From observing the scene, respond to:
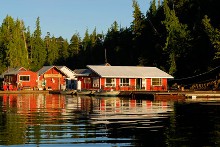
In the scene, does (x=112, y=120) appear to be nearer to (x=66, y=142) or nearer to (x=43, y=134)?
(x=43, y=134)

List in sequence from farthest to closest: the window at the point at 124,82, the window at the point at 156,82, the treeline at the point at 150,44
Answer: the treeline at the point at 150,44, the window at the point at 156,82, the window at the point at 124,82

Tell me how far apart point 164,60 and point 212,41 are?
17.0 m

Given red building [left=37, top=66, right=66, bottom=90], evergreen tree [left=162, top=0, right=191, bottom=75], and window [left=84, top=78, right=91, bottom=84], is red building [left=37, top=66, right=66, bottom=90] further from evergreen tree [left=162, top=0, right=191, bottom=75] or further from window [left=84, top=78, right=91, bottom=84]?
evergreen tree [left=162, top=0, right=191, bottom=75]

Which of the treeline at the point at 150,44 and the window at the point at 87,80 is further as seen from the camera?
the treeline at the point at 150,44

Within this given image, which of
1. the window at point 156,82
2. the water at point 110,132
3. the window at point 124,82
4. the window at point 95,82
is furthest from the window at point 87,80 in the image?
the water at point 110,132

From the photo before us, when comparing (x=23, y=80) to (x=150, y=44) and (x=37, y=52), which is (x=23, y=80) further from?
(x=37, y=52)

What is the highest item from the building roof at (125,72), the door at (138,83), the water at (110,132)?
the building roof at (125,72)

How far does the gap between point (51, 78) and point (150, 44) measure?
2440 cm

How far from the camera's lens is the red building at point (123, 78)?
74.9m

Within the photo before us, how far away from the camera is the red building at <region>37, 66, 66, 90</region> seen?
308 ft

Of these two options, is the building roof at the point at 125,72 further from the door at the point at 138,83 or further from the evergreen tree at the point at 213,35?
the evergreen tree at the point at 213,35

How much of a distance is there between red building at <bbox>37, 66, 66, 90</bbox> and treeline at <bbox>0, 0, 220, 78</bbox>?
17535mm

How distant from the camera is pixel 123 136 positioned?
2011cm

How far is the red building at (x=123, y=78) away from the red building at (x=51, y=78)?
15822 millimetres
